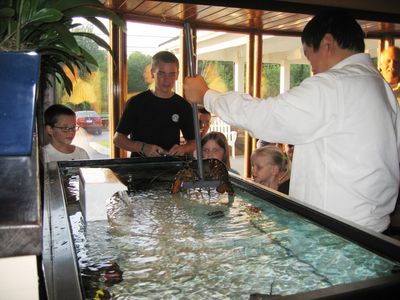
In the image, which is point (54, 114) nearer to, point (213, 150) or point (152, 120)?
point (152, 120)

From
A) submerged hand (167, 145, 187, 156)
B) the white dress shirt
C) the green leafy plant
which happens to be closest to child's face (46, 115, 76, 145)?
submerged hand (167, 145, 187, 156)

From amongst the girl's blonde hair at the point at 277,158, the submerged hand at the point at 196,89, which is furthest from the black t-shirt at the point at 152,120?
the submerged hand at the point at 196,89

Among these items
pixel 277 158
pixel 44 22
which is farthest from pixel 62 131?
→ pixel 44 22

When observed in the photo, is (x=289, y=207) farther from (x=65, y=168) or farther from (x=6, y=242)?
(x=65, y=168)

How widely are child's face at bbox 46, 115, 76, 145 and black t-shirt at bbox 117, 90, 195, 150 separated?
0.46m

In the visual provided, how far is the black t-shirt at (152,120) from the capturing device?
3.22m

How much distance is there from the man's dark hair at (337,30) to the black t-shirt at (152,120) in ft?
5.68

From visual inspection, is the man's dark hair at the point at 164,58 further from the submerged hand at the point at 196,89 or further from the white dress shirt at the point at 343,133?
the white dress shirt at the point at 343,133

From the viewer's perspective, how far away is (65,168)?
2.22 m

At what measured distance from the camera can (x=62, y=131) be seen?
2.84m

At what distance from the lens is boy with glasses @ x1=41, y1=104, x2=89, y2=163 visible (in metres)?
2.83

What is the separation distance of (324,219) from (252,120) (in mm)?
562

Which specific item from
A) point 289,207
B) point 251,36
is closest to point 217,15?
point 251,36

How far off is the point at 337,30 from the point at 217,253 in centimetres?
112
